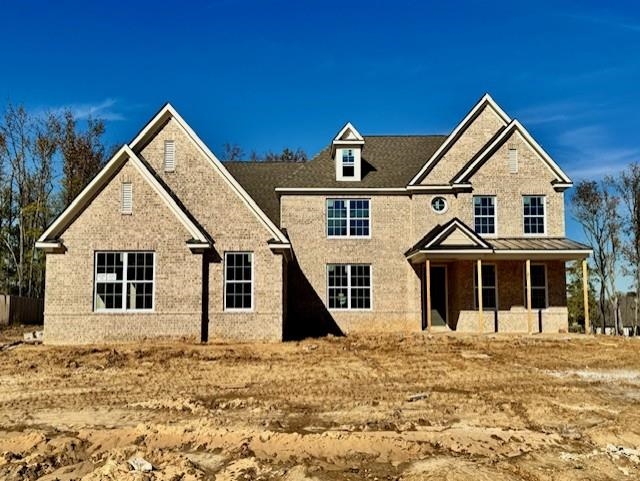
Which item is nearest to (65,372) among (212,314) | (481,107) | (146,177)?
(212,314)

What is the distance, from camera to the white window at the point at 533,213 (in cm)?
2498

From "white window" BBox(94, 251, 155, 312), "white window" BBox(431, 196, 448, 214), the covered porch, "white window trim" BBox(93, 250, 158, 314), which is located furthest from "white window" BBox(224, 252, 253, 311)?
"white window" BBox(431, 196, 448, 214)

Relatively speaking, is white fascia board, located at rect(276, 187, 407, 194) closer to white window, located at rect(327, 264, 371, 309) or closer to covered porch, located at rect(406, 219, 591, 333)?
covered porch, located at rect(406, 219, 591, 333)

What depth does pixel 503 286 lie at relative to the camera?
80.3 feet

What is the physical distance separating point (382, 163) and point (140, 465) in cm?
2181

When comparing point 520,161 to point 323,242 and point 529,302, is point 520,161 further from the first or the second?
point 323,242

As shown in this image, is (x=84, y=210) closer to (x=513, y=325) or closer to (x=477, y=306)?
(x=477, y=306)

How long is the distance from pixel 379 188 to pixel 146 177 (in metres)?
10.2

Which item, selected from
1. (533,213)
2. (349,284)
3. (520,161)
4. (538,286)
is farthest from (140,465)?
(520,161)

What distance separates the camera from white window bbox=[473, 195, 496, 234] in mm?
24906

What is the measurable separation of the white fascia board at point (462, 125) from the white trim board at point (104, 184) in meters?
10.2

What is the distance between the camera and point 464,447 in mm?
7656

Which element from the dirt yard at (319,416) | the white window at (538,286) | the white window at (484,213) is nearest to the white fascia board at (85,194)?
the dirt yard at (319,416)

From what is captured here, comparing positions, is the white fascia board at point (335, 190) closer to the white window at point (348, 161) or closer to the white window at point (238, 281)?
the white window at point (348, 161)
